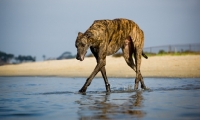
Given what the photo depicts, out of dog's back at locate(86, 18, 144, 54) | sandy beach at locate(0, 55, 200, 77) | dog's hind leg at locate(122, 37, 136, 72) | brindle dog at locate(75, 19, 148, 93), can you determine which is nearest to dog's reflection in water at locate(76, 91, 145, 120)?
brindle dog at locate(75, 19, 148, 93)

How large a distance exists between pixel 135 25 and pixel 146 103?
19.6ft

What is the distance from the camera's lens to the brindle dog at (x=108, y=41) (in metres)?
11.8

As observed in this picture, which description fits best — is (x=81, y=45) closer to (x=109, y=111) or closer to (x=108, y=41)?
(x=108, y=41)

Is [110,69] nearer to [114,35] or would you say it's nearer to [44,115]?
[114,35]

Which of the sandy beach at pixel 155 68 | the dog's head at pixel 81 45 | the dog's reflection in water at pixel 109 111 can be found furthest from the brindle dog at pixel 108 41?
the sandy beach at pixel 155 68

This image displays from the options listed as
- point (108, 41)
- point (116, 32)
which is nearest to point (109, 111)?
point (108, 41)

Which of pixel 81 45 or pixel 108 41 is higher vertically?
pixel 108 41

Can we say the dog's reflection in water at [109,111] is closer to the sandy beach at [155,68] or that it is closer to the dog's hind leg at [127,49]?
the dog's hind leg at [127,49]

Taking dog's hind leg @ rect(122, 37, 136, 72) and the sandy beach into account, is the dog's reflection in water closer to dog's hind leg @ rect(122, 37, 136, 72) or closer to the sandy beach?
dog's hind leg @ rect(122, 37, 136, 72)

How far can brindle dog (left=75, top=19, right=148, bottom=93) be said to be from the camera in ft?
38.8

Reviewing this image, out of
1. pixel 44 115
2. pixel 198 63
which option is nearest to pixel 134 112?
pixel 44 115

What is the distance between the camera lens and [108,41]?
1272 centimetres

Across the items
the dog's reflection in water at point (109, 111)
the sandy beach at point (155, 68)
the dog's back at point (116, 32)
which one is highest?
the dog's back at point (116, 32)

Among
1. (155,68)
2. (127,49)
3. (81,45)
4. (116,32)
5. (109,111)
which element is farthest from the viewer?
(155,68)
